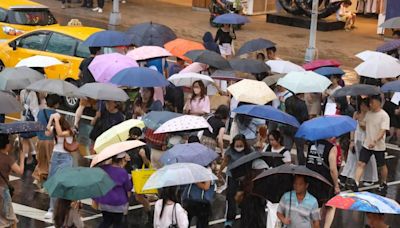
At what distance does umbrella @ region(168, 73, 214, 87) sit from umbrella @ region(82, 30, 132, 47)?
2416 mm

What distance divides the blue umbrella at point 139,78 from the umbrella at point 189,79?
0.46 meters

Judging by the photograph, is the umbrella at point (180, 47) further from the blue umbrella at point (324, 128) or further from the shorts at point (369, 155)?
the blue umbrella at point (324, 128)

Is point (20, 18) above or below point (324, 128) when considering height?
below

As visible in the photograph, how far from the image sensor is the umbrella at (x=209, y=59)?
16719mm

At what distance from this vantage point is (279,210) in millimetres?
10336

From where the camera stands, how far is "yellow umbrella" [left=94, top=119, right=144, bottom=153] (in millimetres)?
12445

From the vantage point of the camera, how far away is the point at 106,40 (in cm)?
1775

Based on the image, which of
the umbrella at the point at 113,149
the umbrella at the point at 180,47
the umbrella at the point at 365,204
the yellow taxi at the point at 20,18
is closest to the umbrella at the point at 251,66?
the umbrella at the point at 180,47

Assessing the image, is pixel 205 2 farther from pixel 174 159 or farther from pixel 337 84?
pixel 174 159

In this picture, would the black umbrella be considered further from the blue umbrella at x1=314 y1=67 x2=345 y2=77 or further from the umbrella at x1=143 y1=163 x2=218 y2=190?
the blue umbrella at x1=314 y1=67 x2=345 y2=77

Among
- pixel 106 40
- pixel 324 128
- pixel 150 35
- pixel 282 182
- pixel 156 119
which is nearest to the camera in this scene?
pixel 282 182

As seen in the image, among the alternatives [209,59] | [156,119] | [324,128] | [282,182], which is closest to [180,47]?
[209,59]

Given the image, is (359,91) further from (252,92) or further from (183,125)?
(183,125)

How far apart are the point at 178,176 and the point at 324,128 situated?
2.63 meters
